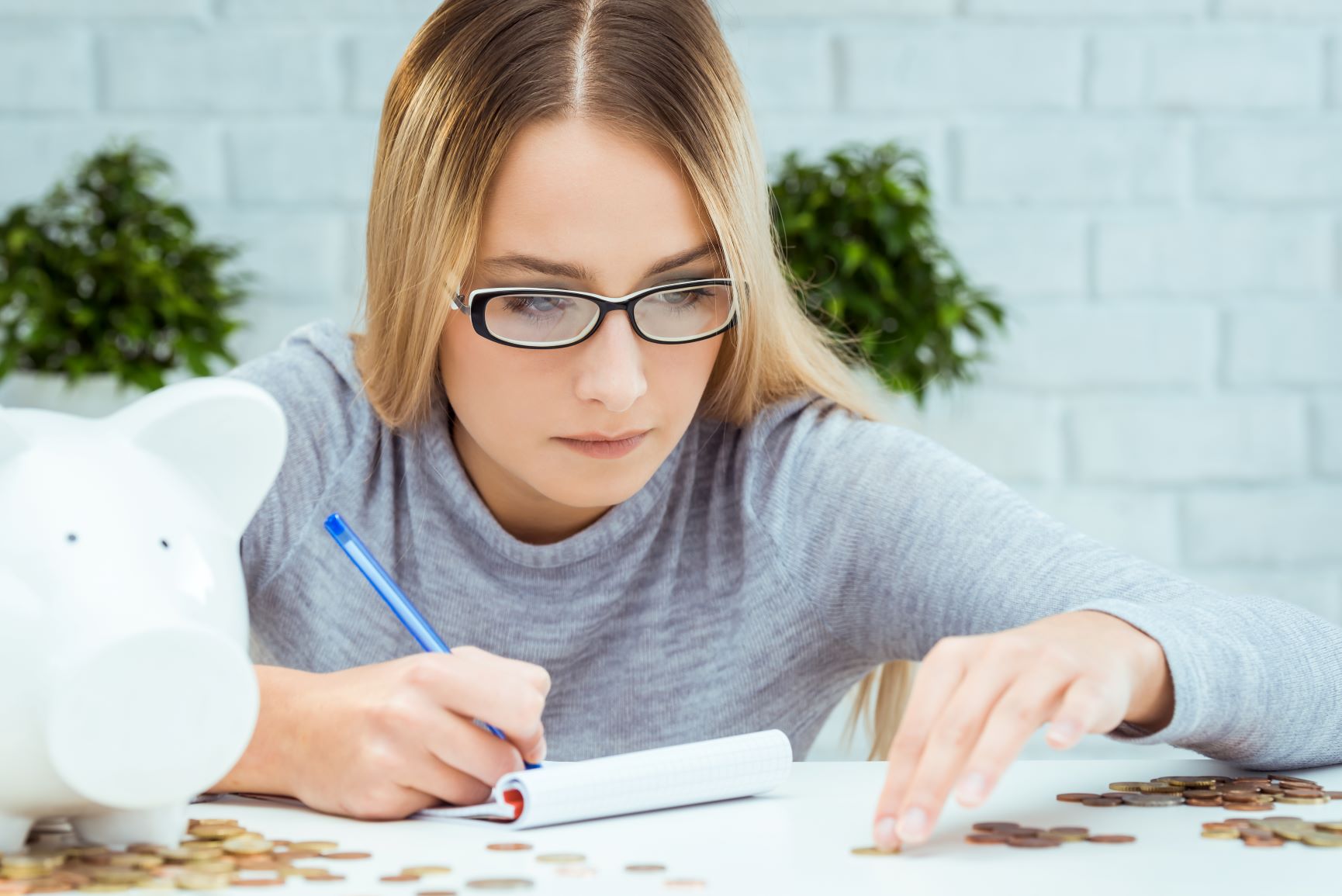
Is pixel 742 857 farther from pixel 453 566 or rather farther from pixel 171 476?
pixel 453 566

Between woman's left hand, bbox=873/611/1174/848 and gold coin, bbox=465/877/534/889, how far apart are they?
0.50 ft

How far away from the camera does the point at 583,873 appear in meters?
0.55

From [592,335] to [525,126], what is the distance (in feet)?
0.49

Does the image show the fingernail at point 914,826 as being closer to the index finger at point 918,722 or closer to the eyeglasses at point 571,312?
the index finger at point 918,722

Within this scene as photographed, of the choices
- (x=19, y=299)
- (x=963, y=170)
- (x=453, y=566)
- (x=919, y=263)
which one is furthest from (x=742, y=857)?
(x=963, y=170)

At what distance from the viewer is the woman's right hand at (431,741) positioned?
2.23 ft

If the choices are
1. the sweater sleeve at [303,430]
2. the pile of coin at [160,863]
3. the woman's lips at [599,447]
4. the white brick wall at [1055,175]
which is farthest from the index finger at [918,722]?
the white brick wall at [1055,175]

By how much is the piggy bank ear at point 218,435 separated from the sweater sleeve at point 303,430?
422mm

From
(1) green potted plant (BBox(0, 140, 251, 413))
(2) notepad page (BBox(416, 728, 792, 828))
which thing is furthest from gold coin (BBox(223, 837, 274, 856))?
(1) green potted plant (BBox(0, 140, 251, 413))

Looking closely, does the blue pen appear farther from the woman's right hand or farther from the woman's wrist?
the woman's wrist

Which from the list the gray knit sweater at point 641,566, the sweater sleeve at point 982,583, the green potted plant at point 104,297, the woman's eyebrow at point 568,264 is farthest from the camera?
the green potted plant at point 104,297

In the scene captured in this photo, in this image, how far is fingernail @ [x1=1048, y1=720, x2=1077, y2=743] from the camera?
0.58 metres

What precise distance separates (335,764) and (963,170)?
1.46m

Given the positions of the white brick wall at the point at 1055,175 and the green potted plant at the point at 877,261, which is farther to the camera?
the white brick wall at the point at 1055,175
